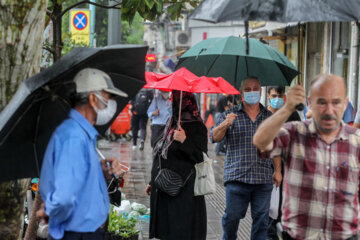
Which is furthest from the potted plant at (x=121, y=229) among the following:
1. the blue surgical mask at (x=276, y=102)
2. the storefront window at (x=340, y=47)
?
the storefront window at (x=340, y=47)

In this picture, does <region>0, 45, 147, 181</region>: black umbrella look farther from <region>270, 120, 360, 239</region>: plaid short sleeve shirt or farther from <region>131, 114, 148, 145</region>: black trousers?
<region>131, 114, 148, 145</region>: black trousers

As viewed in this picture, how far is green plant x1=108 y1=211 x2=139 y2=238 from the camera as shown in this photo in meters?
6.22

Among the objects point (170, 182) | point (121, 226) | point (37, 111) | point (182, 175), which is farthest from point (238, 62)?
point (37, 111)

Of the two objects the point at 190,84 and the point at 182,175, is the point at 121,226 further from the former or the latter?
the point at 190,84

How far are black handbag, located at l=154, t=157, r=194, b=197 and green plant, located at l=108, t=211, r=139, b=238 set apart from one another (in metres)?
0.64

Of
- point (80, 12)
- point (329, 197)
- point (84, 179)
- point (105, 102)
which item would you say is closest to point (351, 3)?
point (329, 197)

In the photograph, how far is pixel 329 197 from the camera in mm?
3469

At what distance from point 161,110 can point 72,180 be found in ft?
33.8

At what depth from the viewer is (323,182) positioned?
3471mm

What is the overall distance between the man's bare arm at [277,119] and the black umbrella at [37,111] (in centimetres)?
105

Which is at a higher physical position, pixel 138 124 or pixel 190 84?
pixel 190 84

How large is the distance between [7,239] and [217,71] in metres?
3.53

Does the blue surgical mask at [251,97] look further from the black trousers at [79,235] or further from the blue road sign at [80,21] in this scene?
the blue road sign at [80,21]

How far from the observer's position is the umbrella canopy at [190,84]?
5.98 metres
